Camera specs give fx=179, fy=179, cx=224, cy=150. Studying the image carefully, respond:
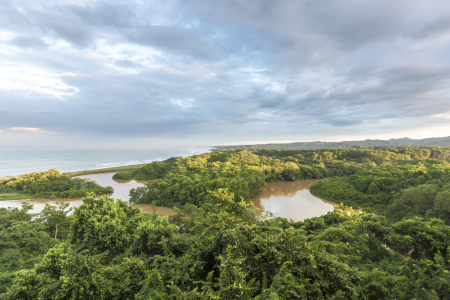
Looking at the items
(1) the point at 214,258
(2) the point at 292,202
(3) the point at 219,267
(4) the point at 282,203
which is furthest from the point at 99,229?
(2) the point at 292,202

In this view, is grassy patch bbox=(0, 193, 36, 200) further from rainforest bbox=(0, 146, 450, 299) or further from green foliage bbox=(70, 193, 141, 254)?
green foliage bbox=(70, 193, 141, 254)

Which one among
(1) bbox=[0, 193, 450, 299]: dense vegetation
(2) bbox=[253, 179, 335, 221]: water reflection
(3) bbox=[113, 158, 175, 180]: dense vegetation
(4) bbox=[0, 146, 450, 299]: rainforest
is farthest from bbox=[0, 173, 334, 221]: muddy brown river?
(1) bbox=[0, 193, 450, 299]: dense vegetation

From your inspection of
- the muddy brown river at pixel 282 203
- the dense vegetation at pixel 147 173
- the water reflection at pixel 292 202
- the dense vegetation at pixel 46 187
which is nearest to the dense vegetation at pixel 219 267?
A: the water reflection at pixel 292 202

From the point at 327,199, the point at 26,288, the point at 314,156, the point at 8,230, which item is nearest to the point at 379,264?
the point at 26,288

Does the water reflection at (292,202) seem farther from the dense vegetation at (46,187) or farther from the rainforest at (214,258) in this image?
the dense vegetation at (46,187)

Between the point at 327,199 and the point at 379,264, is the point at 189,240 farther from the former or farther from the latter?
the point at 327,199
